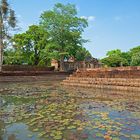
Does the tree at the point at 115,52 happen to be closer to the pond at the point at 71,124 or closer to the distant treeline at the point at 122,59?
the distant treeline at the point at 122,59

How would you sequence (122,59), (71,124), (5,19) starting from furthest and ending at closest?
(122,59), (5,19), (71,124)

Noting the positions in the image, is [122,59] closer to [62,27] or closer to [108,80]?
[62,27]

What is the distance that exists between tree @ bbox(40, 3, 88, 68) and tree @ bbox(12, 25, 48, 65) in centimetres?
366

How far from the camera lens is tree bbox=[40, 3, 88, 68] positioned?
44.2m

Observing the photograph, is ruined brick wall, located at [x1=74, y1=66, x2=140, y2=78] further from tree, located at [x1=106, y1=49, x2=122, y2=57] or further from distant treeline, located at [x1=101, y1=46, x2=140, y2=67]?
tree, located at [x1=106, y1=49, x2=122, y2=57]

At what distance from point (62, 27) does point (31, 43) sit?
8363 millimetres

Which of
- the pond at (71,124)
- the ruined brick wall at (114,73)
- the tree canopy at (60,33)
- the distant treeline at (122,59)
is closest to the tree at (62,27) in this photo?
the tree canopy at (60,33)

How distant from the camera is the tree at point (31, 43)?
48656 millimetres

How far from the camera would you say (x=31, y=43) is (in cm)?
4975

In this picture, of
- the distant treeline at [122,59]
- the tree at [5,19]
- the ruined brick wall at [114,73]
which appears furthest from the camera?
the distant treeline at [122,59]

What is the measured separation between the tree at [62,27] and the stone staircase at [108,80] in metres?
22.1

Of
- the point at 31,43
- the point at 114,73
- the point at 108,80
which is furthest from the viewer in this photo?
the point at 31,43

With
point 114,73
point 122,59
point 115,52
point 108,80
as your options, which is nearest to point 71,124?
point 108,80

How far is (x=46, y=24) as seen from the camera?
147 feet
